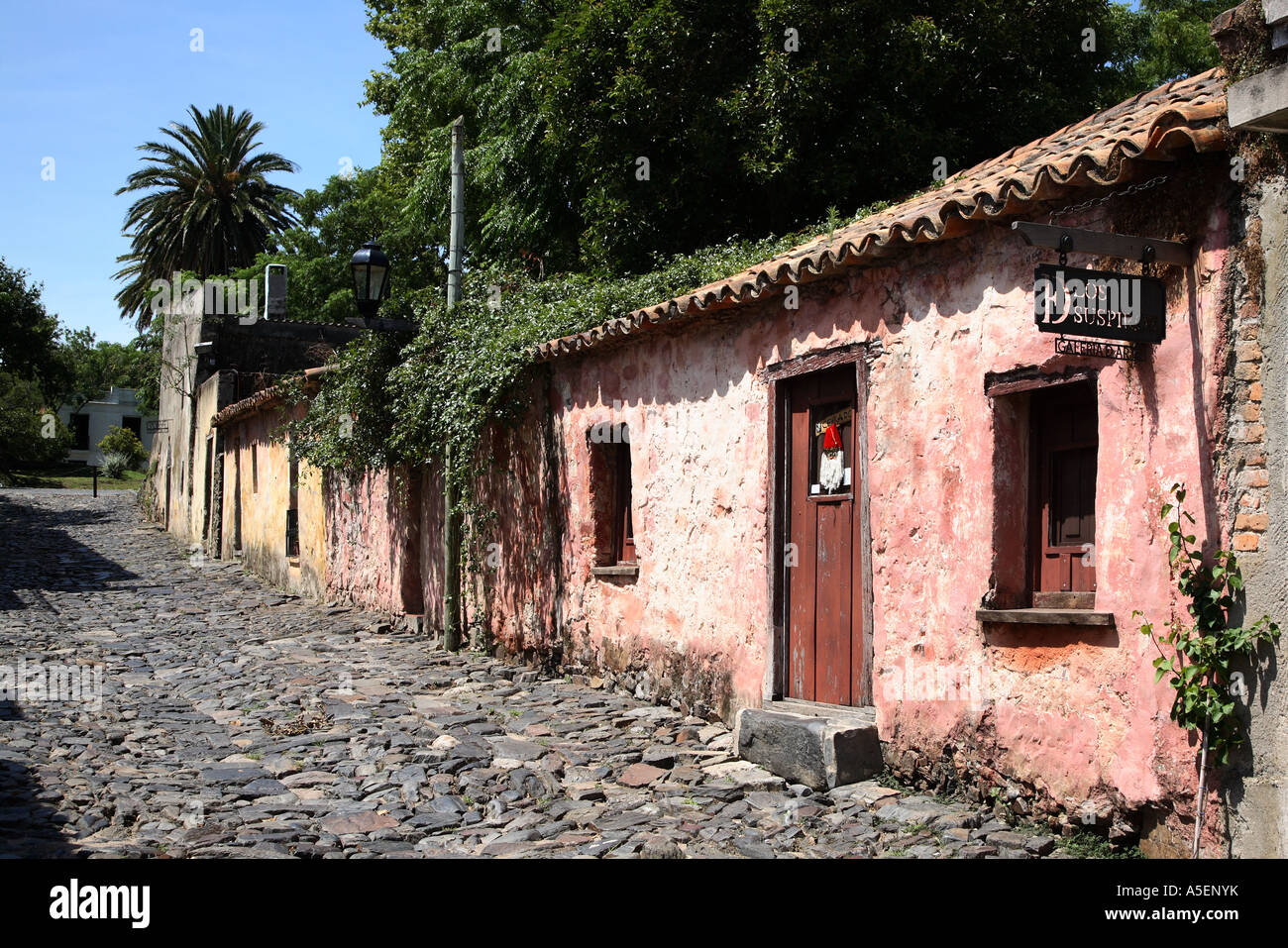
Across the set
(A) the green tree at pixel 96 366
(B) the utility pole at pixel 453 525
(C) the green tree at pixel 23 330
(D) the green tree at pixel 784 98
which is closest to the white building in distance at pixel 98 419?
(A) the green tree at pixel 96 366

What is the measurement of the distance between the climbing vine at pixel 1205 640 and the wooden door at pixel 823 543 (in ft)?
7.67

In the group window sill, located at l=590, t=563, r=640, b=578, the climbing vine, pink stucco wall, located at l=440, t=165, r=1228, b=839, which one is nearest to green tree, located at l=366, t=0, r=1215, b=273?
window sill, located at l=590, t=563, r=640, b=578

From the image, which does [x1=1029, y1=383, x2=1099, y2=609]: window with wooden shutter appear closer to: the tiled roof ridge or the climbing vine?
the climbing vine

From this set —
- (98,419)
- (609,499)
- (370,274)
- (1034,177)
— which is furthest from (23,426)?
(1034,177)

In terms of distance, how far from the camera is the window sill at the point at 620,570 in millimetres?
9461

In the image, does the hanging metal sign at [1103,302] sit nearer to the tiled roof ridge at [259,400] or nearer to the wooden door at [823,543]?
the wooden door at [823,543]

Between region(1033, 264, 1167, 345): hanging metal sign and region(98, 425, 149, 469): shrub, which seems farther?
region(98, 425, 149, 469): shrub

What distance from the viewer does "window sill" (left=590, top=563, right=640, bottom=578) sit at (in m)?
9.46

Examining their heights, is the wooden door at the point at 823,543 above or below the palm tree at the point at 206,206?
below

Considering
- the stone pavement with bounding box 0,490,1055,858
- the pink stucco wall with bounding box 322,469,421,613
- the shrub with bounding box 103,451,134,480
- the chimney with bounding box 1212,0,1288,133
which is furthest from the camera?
the shrub with bounding box 103,451,134,480

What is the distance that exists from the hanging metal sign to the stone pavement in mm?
2415

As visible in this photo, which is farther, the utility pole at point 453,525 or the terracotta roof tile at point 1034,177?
the utility pole at point 453,525

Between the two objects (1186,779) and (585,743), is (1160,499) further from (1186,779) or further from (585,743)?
(585,743)
